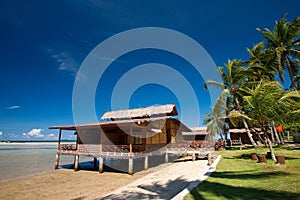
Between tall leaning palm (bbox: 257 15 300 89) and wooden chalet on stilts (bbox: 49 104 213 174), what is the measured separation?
1128cm

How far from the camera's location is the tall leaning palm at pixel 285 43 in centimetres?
1702

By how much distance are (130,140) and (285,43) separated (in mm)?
17775

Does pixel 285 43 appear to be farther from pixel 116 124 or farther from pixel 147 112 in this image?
pixel 116 124

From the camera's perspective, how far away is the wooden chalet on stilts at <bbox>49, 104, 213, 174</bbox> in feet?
46.0

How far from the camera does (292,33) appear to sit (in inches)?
675

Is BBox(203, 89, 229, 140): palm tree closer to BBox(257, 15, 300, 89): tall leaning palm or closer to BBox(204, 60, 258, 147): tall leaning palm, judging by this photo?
BBox(204, 60, 258, 147): tall leaning palm

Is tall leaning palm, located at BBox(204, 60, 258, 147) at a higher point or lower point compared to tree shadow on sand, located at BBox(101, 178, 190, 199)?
higher

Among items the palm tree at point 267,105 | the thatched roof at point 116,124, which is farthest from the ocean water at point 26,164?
the palm tree at point 267,105

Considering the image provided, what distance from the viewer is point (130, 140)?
47.6ft

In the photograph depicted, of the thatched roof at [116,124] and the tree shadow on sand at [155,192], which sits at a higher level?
the thatched roof at [116,124]

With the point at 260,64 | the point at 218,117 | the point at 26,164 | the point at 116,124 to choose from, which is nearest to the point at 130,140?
the point at 116,124

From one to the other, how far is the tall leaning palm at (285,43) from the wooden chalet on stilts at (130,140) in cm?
1128

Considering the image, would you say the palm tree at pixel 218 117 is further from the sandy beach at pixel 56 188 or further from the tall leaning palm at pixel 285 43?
the sandy beach at pixel 56 188

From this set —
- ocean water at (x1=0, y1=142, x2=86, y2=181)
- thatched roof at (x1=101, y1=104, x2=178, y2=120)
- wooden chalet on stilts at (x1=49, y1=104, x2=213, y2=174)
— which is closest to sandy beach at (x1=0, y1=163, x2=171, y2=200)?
wooden chalet on stilts at (x1=49, y1=104, x2=213, y2=174)
